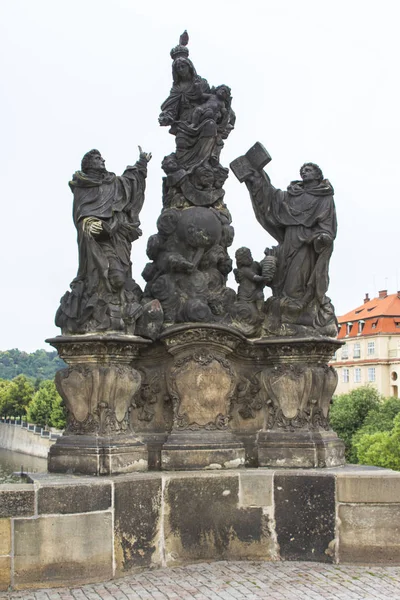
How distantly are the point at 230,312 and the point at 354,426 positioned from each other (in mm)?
42071

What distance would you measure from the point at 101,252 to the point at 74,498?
275cm

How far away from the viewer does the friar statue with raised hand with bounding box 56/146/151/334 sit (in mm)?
9570

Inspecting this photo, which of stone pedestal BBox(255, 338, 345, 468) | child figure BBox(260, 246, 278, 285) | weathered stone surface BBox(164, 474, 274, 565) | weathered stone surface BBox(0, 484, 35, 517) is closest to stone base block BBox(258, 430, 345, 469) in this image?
stone pedestal BBox(255, 338, 345, 468)

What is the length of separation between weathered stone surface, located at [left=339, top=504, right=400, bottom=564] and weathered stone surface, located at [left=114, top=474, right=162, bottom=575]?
6.45 ft

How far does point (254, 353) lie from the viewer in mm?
10273

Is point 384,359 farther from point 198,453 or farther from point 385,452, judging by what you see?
point 198,453

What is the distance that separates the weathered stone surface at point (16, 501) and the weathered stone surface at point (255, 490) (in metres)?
2.27

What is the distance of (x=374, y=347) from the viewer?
72250 mm

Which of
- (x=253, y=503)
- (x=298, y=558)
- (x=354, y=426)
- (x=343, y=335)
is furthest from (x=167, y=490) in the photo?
(x=343, y=335)

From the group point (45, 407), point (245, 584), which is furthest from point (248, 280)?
point (45, 407)

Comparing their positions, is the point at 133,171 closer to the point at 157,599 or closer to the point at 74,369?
the point at 74,369

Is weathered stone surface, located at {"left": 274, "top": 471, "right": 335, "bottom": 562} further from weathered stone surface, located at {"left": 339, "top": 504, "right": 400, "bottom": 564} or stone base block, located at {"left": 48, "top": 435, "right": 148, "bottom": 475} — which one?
stone base block, located at {"left": 48, "top": 435, "right": 148, "bottom": 475}

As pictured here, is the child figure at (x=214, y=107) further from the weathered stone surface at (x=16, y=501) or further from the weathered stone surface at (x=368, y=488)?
the weathered stone surface at (x=16, y=501)

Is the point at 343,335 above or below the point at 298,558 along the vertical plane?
above
